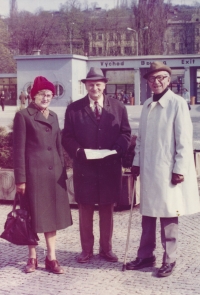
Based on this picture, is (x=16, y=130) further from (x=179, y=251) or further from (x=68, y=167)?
(x=68, y=167)

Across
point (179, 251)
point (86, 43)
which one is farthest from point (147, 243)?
point (86, 43)

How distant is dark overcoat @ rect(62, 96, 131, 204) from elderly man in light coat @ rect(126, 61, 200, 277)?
36cm

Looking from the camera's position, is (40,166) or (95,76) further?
(95,76)

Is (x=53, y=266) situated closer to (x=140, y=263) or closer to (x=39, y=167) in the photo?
(x=140, y=263)

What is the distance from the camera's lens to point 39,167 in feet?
17.9

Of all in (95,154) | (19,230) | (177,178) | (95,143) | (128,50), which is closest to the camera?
(177,178)

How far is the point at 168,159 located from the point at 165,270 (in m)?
1.00

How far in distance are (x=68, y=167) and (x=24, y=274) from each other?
12.7 feet

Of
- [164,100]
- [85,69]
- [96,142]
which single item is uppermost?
[85,69]

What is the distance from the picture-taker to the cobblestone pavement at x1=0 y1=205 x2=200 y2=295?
195 inches

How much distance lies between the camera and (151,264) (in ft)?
18.5

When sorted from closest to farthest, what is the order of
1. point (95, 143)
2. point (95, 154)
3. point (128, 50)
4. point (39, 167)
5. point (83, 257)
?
point (39, 167) < point (95, 154) < point (95, 143) < point (83, 257) < point (128, 50)

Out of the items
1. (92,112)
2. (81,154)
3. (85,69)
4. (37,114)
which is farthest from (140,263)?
(85,69)

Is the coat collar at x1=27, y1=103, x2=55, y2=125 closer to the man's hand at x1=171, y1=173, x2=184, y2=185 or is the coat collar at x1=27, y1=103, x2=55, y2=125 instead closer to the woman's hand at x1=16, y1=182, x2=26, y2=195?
the woman's hand at x1=16, y1=182, x2=26, y2=195
